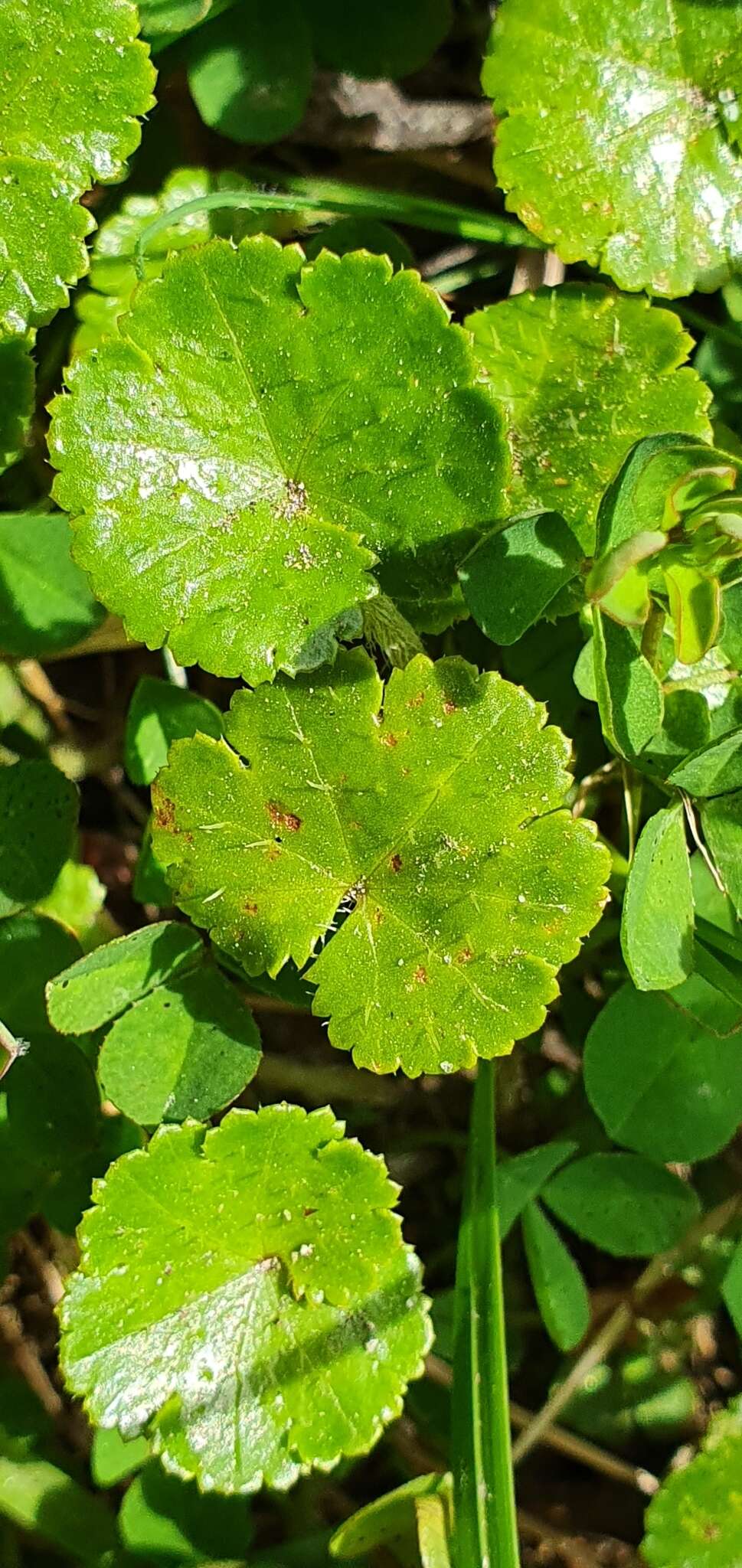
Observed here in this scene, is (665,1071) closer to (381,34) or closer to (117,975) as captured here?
(117,975)

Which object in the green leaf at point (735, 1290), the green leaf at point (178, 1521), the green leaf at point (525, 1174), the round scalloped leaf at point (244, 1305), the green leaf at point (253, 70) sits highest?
the green leaf at point (253, 70)

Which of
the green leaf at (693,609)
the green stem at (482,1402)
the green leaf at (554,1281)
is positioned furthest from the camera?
the green leaf at (554,1281)

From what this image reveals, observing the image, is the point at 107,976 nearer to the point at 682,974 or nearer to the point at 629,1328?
the point at 682,974

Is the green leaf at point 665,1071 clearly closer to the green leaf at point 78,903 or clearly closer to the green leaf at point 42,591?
the green leaf at point 78,903

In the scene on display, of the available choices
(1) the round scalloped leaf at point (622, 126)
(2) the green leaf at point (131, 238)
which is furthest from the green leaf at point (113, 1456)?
(1) the round scalloped leaf at point (622, 126)

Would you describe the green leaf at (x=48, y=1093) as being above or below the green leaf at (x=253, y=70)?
below

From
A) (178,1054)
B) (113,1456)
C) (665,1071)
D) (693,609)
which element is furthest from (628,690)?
(113,1456)

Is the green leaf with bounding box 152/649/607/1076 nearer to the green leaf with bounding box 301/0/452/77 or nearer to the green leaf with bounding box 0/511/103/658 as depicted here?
the green leaf with bounding box 0/511/103/658
